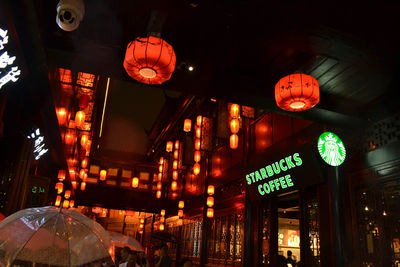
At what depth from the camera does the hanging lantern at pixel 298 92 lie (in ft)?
18.5

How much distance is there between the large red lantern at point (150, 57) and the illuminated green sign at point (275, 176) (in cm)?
455

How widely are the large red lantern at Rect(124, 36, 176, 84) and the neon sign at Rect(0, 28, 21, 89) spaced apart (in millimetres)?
1722

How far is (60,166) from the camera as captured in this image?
1421 cm

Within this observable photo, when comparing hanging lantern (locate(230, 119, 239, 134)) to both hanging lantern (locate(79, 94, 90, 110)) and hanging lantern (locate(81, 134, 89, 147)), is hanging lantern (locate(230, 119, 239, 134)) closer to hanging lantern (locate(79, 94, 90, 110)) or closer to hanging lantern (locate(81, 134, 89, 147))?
hanging lantern (locate(79, 94, 90, 110))

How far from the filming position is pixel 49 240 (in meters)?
3.52

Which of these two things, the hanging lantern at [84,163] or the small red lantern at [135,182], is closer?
the hanging lantern at [84,163]

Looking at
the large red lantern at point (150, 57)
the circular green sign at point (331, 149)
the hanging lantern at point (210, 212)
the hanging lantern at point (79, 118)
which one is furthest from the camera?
the hanging lantern at point (210, 212)

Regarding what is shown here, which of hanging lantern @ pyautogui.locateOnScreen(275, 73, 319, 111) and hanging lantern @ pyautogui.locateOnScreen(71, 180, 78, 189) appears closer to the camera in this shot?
hanging lantern @ pyautogui.locateOnScreen(275, 73, 319, 111)

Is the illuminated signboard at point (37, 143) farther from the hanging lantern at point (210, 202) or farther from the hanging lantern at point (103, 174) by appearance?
the hanging lantern at point (103, 174)

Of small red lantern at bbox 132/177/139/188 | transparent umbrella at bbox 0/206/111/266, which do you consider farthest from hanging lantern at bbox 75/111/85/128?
small red lantern at bbox 132/177/139/188

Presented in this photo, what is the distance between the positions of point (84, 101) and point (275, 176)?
288 inches

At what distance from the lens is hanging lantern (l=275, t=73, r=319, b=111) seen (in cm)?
564

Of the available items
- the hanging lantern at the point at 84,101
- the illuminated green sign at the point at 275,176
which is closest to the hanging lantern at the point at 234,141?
the illuminated green sign at the point at 275,176

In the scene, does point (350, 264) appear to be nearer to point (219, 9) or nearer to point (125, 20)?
point (219, 9)
